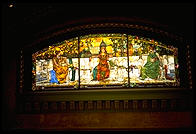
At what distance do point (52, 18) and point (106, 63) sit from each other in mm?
2113

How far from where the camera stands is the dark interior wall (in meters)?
6.74

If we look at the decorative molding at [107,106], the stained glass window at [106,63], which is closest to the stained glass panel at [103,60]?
the stained glass window at [106,63]

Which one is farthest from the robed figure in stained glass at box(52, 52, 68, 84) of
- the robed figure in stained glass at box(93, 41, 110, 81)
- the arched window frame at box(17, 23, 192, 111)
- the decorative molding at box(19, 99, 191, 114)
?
the robed figure in stained glass at box(93, 41, 110, 81)

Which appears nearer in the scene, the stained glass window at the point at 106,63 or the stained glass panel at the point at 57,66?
the stained glass window at the point at 106,63

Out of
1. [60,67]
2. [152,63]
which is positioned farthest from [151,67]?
[60,67]

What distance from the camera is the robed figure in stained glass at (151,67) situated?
7.08 m

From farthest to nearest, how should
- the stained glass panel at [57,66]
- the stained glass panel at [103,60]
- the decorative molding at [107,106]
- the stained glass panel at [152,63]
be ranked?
the stained glass panel at [57,66] → the stained glass panel at [103,60] → the stained glass panel at [152,63] → the decorative molding at [107,106]

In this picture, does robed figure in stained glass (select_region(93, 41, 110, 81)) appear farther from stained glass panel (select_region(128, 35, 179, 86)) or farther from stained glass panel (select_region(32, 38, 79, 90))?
stained glass panel (select_region(128, 35, 179, 86))

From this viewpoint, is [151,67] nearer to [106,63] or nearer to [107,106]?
[106,63]

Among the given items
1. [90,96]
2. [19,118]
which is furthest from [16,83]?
[90,96]

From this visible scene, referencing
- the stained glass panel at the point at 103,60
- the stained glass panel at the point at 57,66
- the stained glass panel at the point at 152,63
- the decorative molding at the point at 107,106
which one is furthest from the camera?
the stained glass panel at the point at 57,66

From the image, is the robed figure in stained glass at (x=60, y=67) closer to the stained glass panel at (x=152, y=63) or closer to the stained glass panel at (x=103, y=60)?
the stained glass panel at (x=103, y=60)

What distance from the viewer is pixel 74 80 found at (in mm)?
7230

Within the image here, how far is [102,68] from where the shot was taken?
7242 millimetres
